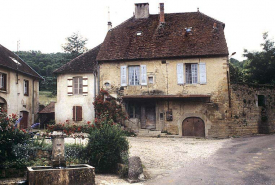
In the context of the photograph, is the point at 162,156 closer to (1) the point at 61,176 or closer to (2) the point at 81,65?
(1) the point at 61,176

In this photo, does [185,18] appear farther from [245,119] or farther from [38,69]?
[38,69]

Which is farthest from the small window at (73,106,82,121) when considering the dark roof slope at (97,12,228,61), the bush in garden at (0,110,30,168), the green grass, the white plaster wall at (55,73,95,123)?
the green grass

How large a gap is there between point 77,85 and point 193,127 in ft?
30.1

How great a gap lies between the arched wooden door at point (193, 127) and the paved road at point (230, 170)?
614 centimetres

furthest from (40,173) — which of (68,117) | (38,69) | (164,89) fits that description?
(38,69)

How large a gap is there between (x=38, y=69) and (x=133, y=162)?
43900 mm

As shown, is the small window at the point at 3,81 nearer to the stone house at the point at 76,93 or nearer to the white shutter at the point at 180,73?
the stone house at the point at 76,93

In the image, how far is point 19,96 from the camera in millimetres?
22578

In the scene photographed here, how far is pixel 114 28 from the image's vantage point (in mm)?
22562

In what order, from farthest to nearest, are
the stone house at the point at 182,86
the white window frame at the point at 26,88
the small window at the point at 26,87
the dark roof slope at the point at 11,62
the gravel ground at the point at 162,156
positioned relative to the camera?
the small window at the point at 26,87
the white window frame at the point at 26,88
the dark roof slope at the point at 11,62
the stone house at the point at 182,86
the gravel ground at the point at 162,156

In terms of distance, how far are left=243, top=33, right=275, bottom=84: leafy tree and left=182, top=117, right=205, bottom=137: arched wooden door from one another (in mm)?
8148

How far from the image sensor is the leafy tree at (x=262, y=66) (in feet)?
78.0

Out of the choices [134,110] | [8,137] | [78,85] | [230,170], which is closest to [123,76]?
[134,110]

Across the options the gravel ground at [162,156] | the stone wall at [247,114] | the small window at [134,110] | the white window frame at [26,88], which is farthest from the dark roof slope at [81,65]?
the stone wall at [247,114]
